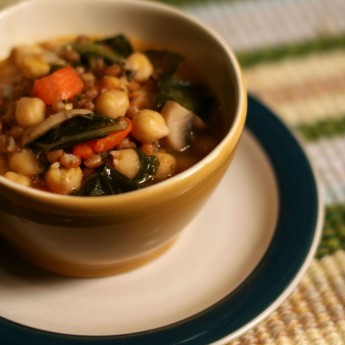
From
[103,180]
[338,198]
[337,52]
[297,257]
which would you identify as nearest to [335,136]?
[338,198]

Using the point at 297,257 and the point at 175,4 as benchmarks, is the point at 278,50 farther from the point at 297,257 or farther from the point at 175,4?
the point at 297,257

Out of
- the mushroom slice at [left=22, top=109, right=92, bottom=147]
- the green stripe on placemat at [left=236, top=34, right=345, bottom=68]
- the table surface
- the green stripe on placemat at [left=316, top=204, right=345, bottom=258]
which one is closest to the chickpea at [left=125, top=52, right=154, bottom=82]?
the mushroom slice at [left=22, top=109, right=92, bottom=147]

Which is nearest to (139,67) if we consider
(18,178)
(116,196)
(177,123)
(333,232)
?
(177,123)

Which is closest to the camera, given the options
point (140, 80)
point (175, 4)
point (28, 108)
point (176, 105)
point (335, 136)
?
point (28, 108)

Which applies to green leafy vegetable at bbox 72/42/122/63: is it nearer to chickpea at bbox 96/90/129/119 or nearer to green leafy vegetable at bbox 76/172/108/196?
chickpea at bbox 96/90/129/119

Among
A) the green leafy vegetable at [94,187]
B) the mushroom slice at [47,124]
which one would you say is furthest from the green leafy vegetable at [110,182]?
the mushroom slice at [47,124]

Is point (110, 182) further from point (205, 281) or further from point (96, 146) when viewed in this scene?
point (205, 281)
